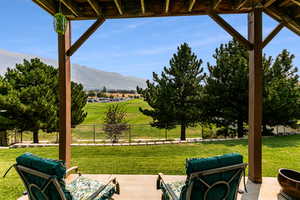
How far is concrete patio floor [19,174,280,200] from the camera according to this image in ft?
9.61

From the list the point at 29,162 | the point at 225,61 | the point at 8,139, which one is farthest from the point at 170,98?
the point at 29,162

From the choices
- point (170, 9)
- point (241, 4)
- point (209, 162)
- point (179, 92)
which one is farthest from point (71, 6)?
point (179, 92)

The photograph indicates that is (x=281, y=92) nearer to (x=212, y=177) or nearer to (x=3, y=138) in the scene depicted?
(x=212, y=177)

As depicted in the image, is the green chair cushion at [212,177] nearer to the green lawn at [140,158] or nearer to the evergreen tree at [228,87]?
the green lawn at [140,158]

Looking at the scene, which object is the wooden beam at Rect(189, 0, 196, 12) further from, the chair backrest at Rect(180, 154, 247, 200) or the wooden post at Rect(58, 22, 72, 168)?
the chair backrest at Rect(180, 154, 247, 200)

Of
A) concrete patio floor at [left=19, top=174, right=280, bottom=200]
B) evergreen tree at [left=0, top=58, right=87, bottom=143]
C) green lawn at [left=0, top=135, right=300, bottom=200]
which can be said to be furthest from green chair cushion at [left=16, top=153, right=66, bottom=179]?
evergreen tree at [left=0, top=58, right=87, bottom=143]

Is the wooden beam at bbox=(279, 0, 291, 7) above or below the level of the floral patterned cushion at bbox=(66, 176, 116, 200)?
above

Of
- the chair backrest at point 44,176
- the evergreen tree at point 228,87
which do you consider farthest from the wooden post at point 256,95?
the evergreen tree at point 228,87

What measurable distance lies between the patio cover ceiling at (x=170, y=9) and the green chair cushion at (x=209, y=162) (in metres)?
2.52

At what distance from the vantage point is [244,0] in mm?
3195

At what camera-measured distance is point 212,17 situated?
349 centimetres

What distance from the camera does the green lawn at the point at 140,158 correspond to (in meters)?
4.10

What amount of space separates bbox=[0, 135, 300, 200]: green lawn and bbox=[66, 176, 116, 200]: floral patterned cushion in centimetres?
118

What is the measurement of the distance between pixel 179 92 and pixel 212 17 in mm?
7436
